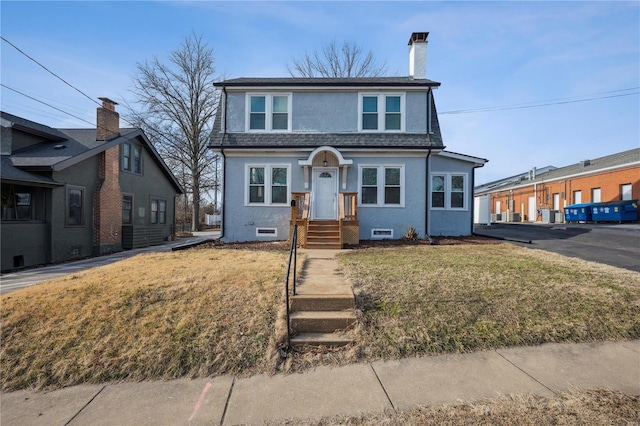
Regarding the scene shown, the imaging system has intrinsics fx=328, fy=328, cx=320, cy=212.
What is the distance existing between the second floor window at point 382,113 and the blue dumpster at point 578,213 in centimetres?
1824

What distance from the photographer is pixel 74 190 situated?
13.8m

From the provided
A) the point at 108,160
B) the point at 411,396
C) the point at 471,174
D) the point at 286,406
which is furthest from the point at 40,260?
the point at 471,174

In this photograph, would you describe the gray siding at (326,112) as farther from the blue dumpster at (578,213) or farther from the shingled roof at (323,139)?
the blue dumpster at (578,213)

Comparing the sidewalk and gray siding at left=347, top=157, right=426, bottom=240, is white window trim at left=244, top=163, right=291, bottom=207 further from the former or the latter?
the sidewalk

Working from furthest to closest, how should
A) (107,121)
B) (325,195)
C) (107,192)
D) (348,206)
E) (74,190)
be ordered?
(107,121) < (107,192) < (74,190) < (325,195) < (348,206)

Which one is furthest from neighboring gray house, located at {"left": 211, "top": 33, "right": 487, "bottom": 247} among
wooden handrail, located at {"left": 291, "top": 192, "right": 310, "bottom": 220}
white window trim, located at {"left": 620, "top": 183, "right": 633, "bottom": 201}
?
white window trim, located at {"left": 620, "top": 183, "right": 633, "bottom": 201}

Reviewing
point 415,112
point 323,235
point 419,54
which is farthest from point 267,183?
point 419,54

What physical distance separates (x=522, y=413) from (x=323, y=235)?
8155 mm

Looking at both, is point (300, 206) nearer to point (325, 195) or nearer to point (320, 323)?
point (325, 195)

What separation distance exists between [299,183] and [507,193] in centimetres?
3262

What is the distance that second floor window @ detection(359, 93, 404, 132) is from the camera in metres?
12.7

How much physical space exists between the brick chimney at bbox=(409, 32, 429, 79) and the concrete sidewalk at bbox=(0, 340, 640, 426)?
12184 mm

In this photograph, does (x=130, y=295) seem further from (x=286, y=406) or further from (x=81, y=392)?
(x=286, y=406)

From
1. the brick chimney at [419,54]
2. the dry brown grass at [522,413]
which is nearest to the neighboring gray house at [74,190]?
the dry brown grass at [522,413]
